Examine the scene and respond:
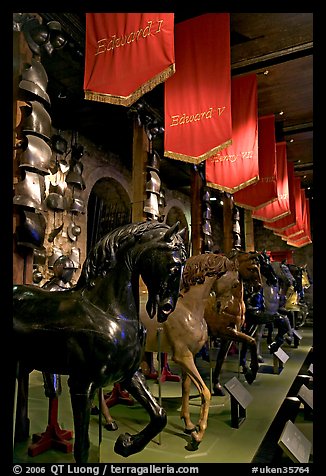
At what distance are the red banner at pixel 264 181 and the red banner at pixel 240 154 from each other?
4.81ft

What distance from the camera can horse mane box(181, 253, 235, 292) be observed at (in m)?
4.07

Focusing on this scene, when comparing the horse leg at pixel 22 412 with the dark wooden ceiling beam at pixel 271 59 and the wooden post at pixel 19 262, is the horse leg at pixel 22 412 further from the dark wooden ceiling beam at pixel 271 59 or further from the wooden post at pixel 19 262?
the dark wooden ceiling beam at pixel 271 59

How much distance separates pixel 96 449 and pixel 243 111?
595cm

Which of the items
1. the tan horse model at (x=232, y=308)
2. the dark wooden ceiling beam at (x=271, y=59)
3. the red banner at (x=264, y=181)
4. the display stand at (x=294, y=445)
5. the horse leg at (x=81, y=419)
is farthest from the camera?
the red banner at (x=264, y=181)

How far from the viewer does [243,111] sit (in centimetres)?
698

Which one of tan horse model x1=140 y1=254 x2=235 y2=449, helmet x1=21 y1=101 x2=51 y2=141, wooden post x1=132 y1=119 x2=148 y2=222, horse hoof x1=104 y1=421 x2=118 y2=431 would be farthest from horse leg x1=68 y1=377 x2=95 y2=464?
wooden post x1=132 y1=119 x2=148 y2=222

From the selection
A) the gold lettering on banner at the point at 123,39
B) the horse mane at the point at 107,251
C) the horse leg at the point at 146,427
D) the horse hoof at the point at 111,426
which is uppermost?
the gold lettering on banner at the point at 123,39

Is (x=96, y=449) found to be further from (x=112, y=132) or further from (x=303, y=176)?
(x=303, y=176)

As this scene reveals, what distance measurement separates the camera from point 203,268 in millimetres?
4094

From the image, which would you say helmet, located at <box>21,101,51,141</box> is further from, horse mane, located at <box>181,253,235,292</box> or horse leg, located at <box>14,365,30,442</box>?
horse leg, located at <box>14,365,30,442</box>

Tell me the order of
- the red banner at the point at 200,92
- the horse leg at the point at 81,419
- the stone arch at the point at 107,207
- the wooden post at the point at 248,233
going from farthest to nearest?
the wooden post at the point at 248,233, the stone arch at the point at 107,207, the red banner at the point at 200,92, the horse leg at the point at 81,419

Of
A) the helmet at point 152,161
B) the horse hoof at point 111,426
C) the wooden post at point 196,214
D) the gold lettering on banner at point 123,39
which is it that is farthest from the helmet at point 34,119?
the wooden post at point 196,214

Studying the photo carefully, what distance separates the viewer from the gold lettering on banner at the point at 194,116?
524 cm
